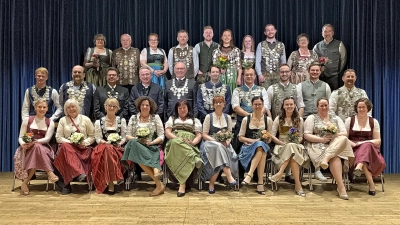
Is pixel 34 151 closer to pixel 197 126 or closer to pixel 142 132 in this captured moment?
pixel 142 132

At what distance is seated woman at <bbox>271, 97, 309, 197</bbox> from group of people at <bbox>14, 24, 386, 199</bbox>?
1cm

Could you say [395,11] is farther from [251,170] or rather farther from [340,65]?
[251,170]

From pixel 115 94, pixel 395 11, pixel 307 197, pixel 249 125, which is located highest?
pixel 395 11

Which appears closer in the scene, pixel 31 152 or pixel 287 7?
pixel 31 152

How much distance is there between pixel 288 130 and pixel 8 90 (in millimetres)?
4673

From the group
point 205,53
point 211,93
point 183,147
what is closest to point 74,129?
point 183,147

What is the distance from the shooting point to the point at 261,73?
6570 mm

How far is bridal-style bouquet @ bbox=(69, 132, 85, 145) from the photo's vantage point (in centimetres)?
511

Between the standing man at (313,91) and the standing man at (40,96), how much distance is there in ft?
11.1

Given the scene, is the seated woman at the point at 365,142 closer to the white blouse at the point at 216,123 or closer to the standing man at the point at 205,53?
the white blouse at the point at 216,123

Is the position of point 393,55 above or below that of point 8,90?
above

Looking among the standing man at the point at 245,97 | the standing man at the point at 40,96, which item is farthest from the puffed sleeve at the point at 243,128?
the standing man at the point at 40,96

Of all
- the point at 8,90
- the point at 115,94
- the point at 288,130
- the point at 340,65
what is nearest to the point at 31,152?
the point at 115,94

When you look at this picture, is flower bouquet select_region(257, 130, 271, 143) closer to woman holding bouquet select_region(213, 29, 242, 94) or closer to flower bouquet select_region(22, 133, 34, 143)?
woman holding bouquet select_region(213, 29, 242, 94)
